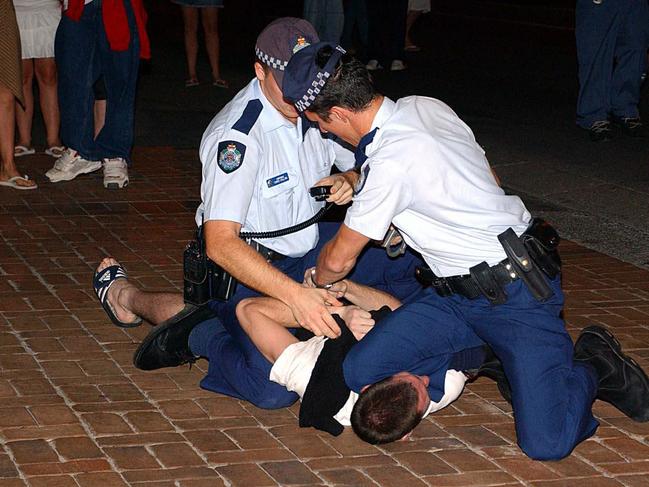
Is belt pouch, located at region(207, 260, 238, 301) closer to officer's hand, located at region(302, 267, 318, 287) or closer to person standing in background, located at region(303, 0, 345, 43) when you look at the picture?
officer's hand, located at region(302, 267, 318, 287)

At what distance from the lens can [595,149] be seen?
971 cm

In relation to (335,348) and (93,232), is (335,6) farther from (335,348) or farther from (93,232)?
(335,348)

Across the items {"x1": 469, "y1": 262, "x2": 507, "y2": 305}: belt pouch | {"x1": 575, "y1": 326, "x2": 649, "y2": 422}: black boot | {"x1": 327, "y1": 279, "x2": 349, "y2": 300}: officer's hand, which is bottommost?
{"x1": 575, "y1": 326, "x2": 649, "y2": 422}: black boot

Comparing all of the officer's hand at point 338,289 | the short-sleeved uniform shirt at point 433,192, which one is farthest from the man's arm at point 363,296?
the short-sleeved uniform shirt at point 433,192

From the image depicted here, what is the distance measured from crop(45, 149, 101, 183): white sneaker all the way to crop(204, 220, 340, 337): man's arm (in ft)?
12.3

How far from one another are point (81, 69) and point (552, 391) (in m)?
4.70

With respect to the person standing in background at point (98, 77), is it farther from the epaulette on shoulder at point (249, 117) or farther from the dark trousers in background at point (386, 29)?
the dark trousers in background at point (386, 29)

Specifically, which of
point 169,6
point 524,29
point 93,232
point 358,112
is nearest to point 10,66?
point 93,232

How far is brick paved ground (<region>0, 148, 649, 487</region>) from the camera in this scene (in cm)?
404

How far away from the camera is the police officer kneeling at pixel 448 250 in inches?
165

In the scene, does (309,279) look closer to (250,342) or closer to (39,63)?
(250,342)

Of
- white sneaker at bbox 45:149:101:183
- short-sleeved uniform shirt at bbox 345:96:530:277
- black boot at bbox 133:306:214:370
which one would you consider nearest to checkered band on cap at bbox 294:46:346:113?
short-sleeved uniform shirt at bbox 345:96:530:277

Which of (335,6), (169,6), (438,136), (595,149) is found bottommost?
(169,6)

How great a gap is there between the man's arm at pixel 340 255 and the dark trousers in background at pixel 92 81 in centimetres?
390
